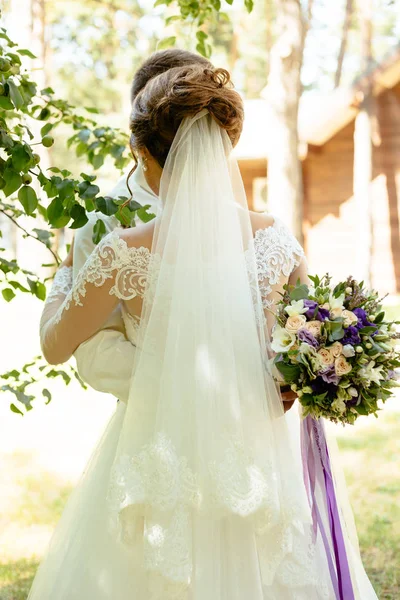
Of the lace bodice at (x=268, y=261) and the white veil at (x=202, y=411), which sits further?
the lace bodice at (x=268, y=261)

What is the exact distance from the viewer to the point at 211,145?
234cm

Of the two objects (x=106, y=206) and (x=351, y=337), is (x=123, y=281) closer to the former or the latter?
(x=106, y=206)

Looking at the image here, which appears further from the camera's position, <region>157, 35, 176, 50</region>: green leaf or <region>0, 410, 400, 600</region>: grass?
<region>0, 410, 400, 600</region>: grass

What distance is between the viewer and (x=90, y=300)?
2256mm

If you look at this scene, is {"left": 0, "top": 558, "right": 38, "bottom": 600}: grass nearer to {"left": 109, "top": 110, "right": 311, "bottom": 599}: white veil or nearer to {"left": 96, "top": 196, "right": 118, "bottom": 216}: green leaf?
{"left": 109, "top": 110, "right": 311, "bottom": 599}: white veil

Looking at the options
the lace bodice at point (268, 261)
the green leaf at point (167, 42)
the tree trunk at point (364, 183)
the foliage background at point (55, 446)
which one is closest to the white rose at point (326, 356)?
the lace bodice at point (268, 261)

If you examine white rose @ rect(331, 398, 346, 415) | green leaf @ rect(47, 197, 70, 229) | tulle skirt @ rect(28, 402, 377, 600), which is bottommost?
tulle skirt @ rect(28, 402, 377, 600)

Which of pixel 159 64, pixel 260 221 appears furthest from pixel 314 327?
pixel 159 64

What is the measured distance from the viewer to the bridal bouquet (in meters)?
2.11

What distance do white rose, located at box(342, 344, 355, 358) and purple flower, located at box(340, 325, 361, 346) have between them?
0.03m

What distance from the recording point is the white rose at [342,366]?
210cm

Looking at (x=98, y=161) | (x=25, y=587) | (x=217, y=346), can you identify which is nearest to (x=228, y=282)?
(x=217, y=346)

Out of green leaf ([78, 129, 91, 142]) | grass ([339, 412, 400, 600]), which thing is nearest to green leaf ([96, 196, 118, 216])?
green leaf ([78, 129, 91, 142])

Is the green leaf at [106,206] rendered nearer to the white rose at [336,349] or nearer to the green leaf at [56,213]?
the green leaf at [56,213]
